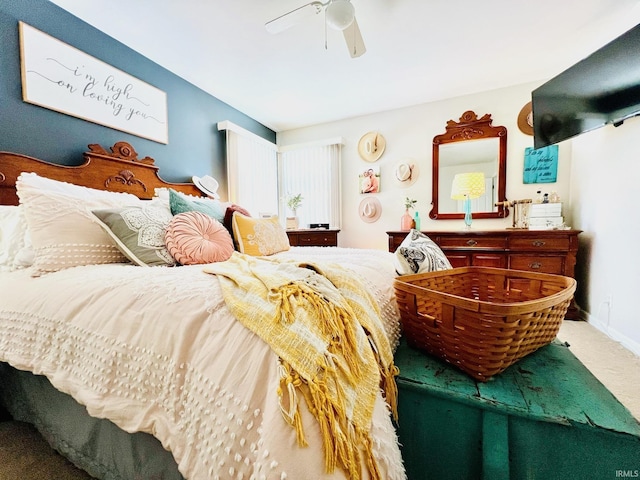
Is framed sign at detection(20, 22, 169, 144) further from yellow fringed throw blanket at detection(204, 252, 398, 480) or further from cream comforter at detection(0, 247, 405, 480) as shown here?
yellow fringed throw blanket at detection(204, 252, 398, 480)

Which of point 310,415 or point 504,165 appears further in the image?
point 504,165

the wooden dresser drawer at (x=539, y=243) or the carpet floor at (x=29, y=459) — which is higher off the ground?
the wooden dresser drawer at (x=539, y=243)

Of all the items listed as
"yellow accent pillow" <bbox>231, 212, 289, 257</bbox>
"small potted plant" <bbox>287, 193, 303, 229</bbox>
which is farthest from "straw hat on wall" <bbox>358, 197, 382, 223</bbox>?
"yellow accent pillow" <bbox>231, 212, 289, 257</bbox>

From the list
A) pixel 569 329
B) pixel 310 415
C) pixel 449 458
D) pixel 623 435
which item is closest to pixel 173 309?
pixel 310 415

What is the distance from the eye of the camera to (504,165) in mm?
2938

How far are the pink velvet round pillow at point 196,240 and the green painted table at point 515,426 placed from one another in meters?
1.02

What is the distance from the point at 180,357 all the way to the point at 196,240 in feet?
2.64

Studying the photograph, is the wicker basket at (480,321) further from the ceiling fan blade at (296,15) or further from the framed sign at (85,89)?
the framed sign at (85,89)

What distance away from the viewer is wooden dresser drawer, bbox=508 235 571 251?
2334mm

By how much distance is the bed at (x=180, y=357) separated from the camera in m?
0.48

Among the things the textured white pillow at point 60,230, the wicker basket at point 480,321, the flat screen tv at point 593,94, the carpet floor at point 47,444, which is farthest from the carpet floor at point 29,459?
the flat screen tv at point 593,94

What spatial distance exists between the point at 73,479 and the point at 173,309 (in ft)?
3.06

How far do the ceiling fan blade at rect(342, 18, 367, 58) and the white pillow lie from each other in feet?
6.84

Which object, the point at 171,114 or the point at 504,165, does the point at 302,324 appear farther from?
the point at 504,165
